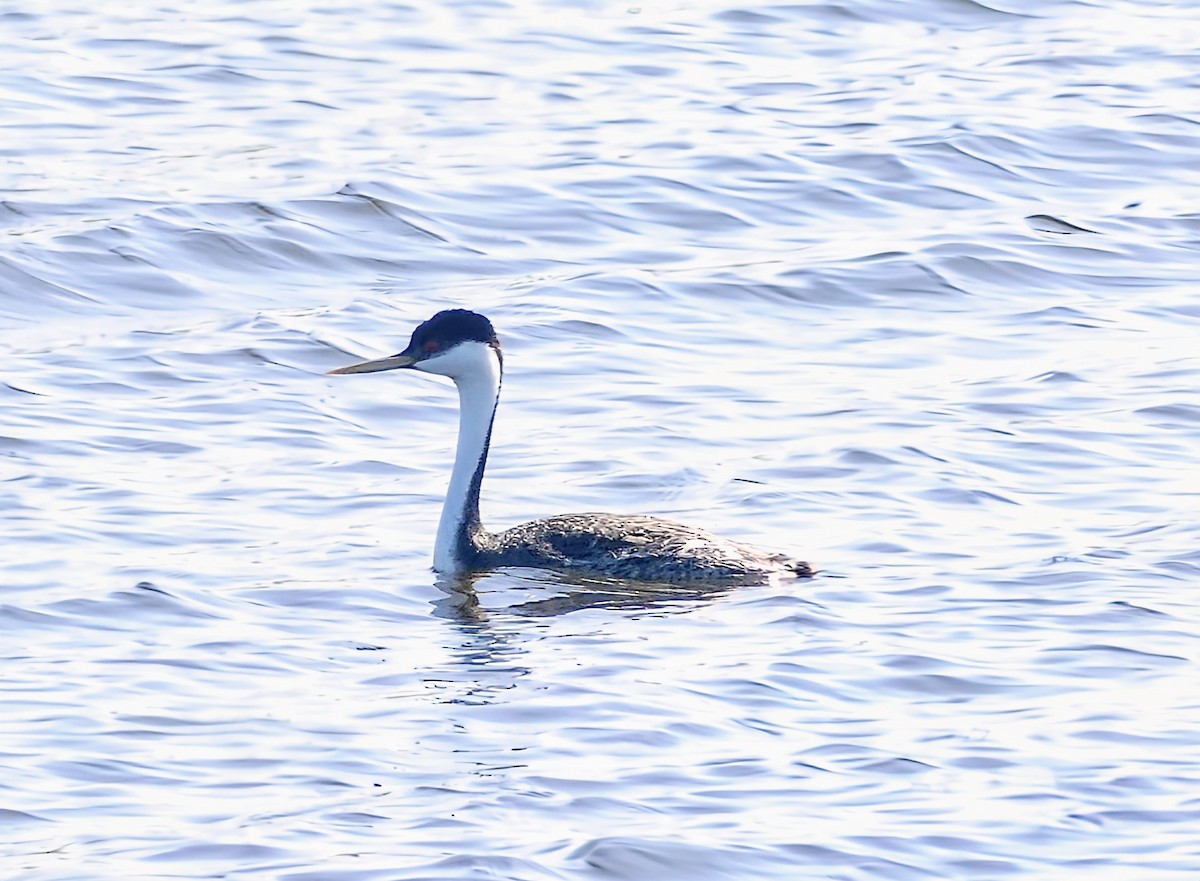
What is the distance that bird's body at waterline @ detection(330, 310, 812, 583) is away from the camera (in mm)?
10250

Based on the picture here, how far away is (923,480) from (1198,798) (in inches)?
157

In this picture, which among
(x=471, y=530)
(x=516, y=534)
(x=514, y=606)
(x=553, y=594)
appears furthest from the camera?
(x=516, y=534)

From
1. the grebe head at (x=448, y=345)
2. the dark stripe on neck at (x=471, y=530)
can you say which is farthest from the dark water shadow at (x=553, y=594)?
the grebe head at (x=448, y=345)

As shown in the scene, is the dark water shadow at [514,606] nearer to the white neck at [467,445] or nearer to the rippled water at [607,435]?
the rippled water at [607,435]

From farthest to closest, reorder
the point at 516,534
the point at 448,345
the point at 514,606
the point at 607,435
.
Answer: the point at 607,435, the point at 448,345, the point at 516,534, the point at 514,606

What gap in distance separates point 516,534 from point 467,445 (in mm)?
484

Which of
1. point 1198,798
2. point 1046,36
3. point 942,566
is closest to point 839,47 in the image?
point 1046,36

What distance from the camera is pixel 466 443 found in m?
11.0

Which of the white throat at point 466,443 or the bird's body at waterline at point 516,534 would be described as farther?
the white throat at point 466,443

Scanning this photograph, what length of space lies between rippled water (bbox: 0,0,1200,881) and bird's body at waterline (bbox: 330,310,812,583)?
5.9 inches

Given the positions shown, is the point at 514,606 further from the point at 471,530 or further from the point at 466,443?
the point at 466,443

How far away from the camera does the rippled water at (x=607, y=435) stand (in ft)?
25.2

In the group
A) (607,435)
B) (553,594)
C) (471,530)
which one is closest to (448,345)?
(471,530)

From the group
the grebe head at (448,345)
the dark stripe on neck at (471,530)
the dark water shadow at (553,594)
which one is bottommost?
the dark water shadow at (553,594)
